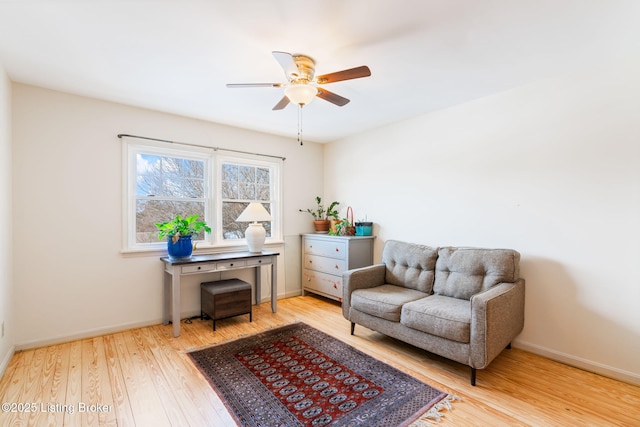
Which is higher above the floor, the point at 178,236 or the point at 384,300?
the point at 178,236

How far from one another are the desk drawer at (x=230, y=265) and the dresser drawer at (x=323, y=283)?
121 cm

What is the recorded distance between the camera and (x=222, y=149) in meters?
3.98

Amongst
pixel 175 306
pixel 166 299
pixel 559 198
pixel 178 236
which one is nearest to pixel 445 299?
pixel 559 198

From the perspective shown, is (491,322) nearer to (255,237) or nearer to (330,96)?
(330,96)

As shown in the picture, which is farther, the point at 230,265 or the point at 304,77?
the point at 230,265

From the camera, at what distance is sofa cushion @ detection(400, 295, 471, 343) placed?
226cm

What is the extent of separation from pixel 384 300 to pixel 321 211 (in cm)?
235

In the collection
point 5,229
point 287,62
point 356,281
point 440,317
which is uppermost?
point 287,62

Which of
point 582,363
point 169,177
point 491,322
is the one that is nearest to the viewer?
point 491,322

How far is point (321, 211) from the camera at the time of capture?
16.2 feet

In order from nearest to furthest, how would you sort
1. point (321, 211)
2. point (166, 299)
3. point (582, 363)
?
point (582, 363), point (166, 299), point (321, 211)

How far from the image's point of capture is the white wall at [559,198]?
91.8 inches

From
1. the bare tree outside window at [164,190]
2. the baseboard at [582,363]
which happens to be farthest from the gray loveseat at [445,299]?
the bare tree outside window at [164,190]

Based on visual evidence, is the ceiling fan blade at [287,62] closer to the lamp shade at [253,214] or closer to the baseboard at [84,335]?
the lamp shade at [253,214]
